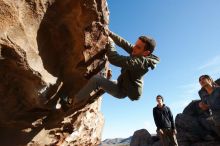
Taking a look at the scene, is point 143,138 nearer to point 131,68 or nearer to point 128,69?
point 128,69

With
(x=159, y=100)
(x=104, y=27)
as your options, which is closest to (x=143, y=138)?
(x=159, y=100)

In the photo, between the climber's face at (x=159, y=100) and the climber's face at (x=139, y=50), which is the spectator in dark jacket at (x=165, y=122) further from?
the climber's face at (x=139, y=50)

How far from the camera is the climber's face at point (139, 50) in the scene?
599 cm

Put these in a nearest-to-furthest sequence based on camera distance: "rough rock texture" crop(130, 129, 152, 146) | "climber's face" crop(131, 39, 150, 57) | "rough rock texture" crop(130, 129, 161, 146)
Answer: "climber's face" crop(131, 39, 150, 57) < "rough rock texture" crop(130, 129, 161, 146) < "rough rock texture" crop(130, 129, 152, 146)

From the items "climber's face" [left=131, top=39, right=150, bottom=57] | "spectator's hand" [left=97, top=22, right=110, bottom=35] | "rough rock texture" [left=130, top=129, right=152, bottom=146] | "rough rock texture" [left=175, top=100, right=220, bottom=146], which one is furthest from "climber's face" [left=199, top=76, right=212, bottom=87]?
"rough rock texture" [left=130, top=129, right=152, bottom=146]

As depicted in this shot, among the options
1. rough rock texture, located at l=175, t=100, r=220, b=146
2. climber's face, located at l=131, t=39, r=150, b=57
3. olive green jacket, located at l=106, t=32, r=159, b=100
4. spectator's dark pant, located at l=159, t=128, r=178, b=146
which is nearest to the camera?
olive green jacket, located at l=106, t=32, r=159, b=100

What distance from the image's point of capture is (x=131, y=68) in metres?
5.75

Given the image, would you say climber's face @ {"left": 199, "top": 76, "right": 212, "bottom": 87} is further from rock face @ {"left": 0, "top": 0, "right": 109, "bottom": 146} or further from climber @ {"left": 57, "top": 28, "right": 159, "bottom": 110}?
rock face @ {"left": 0, "top": 0, "right": 109, "bottom": 146}

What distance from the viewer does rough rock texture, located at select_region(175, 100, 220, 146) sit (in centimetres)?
1669

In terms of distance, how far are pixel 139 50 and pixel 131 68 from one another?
0.51 meters

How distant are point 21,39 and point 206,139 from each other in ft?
46.3

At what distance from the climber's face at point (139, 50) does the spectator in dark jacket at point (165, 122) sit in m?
5.85

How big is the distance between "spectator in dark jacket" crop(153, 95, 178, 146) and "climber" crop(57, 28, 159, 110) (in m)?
5.68

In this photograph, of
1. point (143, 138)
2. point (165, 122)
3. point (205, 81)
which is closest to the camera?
point (205, 81)
